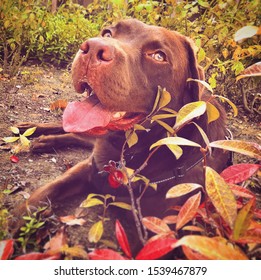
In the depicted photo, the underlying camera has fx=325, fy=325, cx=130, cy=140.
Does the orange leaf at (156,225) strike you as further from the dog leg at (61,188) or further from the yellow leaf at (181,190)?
the dog leg at (61,188)

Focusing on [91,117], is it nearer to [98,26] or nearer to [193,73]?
[193,73]

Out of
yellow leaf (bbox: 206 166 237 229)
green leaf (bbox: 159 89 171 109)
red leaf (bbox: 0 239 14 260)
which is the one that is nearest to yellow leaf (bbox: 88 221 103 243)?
red leaf (bbox: 0 239 14 260)

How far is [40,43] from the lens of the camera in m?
1.32

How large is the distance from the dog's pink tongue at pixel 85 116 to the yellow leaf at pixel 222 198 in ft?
1.27

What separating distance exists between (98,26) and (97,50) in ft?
1.87

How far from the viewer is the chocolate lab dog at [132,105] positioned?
3.16ft

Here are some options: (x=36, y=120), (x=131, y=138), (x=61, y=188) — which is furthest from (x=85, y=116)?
(x=36, y=120)

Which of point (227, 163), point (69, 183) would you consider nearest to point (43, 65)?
point (69, 183)

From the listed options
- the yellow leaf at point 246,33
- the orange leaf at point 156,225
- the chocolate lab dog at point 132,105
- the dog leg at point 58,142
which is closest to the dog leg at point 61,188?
the chocolate lab dog at point 132,105

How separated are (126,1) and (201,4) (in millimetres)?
332

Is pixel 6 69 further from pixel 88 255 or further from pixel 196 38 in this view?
pixel 88 255

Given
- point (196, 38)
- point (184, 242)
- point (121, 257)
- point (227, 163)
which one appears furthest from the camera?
point (196, 38)

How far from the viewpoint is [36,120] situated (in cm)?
142

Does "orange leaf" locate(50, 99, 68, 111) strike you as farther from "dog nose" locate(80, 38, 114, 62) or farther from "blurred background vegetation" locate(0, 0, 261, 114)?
"dog nose" locate(80, 38, 114, 62)
